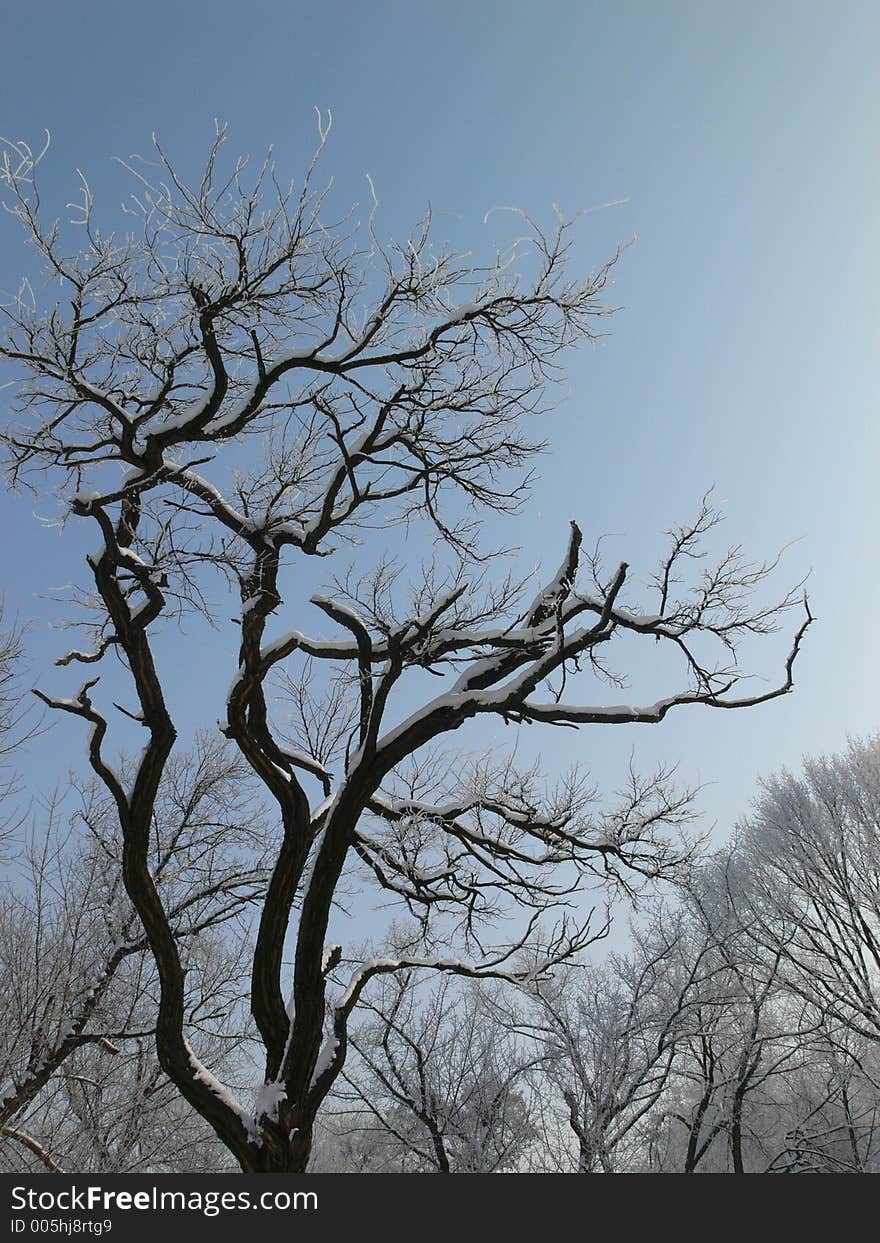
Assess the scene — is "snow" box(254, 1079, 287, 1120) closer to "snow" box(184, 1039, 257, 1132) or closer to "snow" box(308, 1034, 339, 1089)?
"snow" box(184, 1039, 257, 1132)

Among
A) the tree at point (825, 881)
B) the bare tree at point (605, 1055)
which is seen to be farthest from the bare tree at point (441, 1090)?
the tree at point (825, 881)

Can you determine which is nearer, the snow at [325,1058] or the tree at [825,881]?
the snow at [325,1058]

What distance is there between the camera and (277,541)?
7.48 metres

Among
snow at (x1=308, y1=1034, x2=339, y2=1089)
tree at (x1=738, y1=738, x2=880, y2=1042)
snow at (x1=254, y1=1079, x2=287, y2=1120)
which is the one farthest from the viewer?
tree at (x1=738, y1=738, x2=880, y2=1042)

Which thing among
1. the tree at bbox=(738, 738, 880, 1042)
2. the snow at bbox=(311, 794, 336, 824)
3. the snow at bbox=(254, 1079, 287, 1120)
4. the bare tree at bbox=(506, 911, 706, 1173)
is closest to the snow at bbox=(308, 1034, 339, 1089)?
the snow at bbox=(254, 1079, 287, 1120)

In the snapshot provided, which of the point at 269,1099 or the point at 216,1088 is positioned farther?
the point at 216,1088

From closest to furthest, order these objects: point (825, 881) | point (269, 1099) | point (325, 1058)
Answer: point (269, 1099) → point (325, 1058) → point (825, 881)

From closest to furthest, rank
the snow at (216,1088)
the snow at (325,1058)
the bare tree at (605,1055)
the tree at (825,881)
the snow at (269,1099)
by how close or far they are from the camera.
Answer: the snow at (269,1099) < the snow at (216,1088) < the snow at (325,1058) < the bare tree at (605,1055) < the tree at (825,881)

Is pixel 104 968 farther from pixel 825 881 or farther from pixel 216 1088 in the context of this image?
pixel 825 881

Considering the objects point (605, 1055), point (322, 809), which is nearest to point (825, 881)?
point (605, 1055)

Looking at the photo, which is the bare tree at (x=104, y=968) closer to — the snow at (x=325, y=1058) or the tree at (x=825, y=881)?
the snow at (x=325, y=1058)

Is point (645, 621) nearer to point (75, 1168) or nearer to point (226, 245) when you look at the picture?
point (226, 245)

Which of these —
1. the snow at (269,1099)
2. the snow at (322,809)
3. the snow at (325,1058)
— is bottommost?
the snow at (269,1099)

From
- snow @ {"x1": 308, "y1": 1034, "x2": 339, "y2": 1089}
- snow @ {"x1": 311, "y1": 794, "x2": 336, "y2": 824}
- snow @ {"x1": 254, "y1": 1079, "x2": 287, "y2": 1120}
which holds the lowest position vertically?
snow @ {"x1": 254, "y1": 1079, "x2": 287, "y2": 1120}
